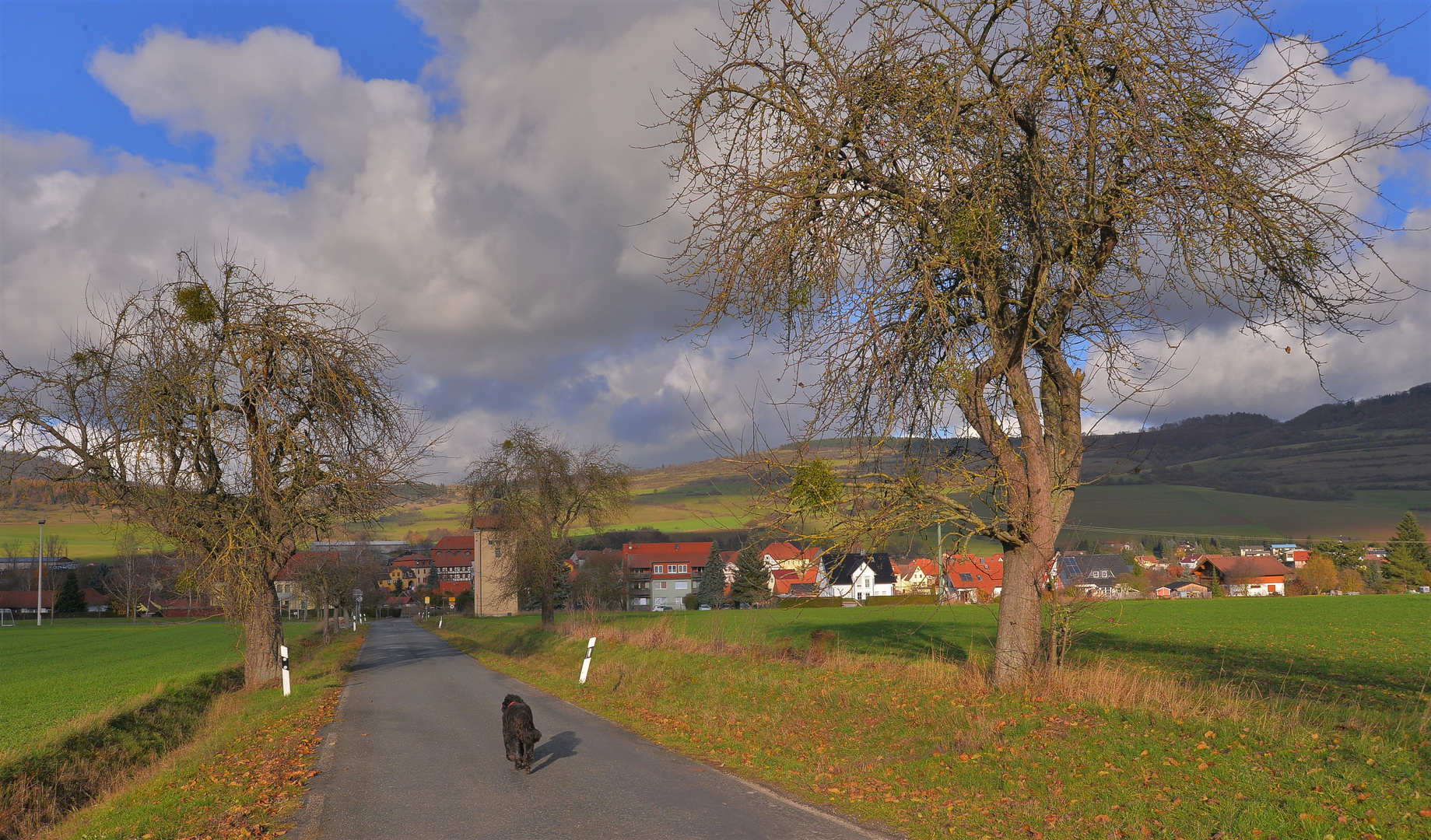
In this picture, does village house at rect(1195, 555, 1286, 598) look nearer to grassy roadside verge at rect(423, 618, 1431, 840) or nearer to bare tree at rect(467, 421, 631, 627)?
bare tree at rect(467, 421, 631, 627)

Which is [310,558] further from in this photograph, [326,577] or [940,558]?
[940,558]

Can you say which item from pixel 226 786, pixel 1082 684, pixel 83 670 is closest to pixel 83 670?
pixel 83 670

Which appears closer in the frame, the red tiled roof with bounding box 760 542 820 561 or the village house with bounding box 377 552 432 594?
the red tiled roof with bounding box 760 542 820 561

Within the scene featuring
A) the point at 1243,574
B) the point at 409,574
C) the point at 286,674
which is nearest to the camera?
the point at 286,674

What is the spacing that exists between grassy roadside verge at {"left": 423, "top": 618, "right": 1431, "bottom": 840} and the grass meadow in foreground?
12.6 meters

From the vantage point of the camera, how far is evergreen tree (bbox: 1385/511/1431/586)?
7831 cm

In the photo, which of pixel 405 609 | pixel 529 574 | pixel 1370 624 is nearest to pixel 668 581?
pixel 405 609

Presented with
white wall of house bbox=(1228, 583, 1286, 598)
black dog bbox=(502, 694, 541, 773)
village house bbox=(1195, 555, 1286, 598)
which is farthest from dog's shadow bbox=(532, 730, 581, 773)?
white wall of house bbox=(1228, 583, 1286, 598)

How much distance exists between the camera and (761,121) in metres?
A: 9.88

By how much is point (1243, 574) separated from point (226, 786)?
345 feet

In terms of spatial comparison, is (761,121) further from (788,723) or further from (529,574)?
(529,574)

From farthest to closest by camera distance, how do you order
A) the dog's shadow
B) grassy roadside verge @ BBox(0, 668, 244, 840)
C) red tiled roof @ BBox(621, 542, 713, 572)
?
red tiled roof @ BBox(621, 542, 713, 572)
grassy roadside verge @ BBox(0, 668, 244, 840)
the dog's shadow

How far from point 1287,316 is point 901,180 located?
14.7 ft

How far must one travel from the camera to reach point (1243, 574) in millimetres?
91875
